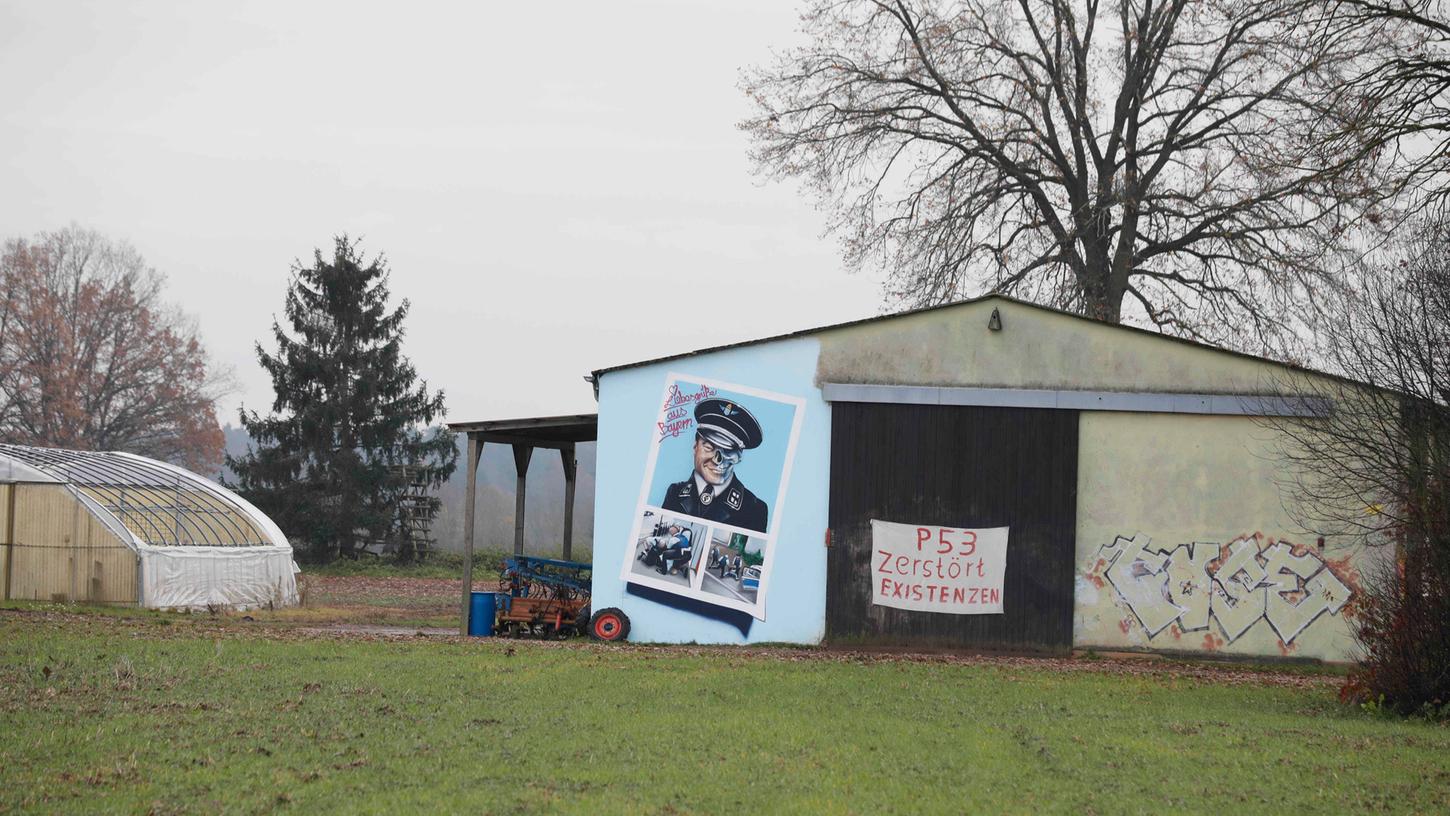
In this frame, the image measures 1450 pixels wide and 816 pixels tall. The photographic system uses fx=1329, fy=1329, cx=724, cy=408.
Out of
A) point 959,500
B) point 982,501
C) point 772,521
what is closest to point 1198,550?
point 982,501

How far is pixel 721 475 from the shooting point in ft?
68.0

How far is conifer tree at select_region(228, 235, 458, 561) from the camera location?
48.7m

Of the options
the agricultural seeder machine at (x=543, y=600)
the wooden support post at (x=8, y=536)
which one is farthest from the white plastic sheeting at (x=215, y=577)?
the agricultural seeder machine at (x=543, y=600)

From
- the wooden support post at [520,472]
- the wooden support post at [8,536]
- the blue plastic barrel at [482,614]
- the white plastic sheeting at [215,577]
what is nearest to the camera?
the blue plastic barrel at [482,614]

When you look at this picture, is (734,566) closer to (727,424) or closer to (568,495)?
(727,424)

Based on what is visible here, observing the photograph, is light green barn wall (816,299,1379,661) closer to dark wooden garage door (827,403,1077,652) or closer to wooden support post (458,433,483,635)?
dark wooden garage door (827,403,1077,652)

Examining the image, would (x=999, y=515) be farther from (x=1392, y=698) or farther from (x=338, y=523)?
(x=338, y=523)

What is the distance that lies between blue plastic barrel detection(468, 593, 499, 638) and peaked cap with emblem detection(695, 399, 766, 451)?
184 inches

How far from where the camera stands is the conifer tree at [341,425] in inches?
1916

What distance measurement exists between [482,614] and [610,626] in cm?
253

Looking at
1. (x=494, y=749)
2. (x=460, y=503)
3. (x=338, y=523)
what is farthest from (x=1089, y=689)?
(x=460, y=503)

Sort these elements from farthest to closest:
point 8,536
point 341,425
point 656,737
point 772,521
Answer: point 341,425 → point 8,536 → point 772,521 → point 656,737

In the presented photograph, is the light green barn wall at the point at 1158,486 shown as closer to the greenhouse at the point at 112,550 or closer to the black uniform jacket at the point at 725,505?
the black uniform jacket at the point at 725,505

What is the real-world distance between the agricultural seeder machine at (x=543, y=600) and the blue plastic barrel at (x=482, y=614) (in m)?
0.13
